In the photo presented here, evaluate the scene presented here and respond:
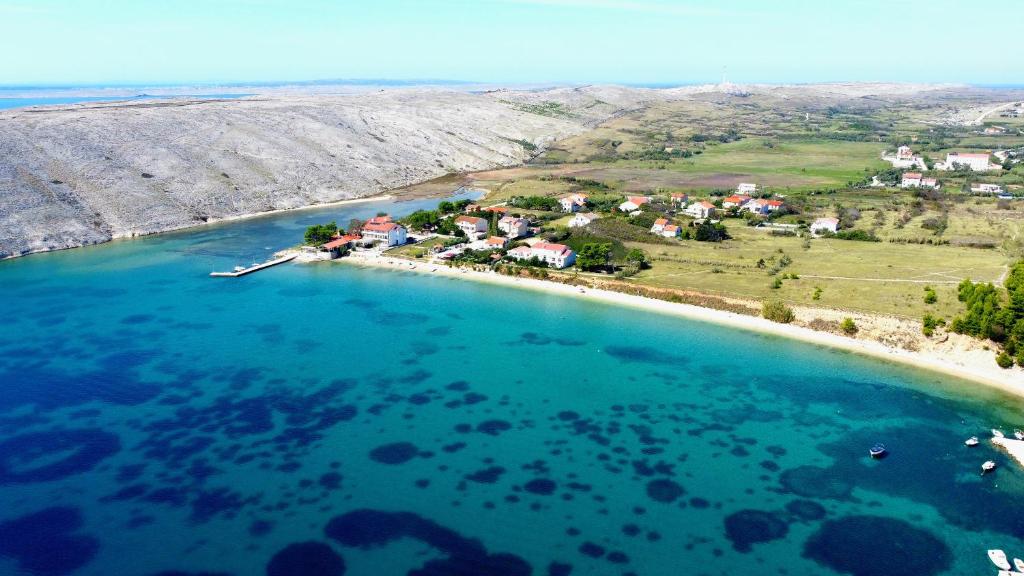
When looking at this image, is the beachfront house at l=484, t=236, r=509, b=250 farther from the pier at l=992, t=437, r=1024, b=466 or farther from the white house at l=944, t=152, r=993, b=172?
the white house at l=944, t=152, r=993, b=172

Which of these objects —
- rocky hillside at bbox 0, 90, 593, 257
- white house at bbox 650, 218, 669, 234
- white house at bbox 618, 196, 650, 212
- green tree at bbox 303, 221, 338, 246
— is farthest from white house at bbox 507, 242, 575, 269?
rocky hillside at bbox 0, 90, 593, 257

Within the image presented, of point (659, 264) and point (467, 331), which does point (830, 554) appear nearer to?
point (467, 331)

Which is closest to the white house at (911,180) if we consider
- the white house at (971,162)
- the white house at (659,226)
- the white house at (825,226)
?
the white house at (971,162)

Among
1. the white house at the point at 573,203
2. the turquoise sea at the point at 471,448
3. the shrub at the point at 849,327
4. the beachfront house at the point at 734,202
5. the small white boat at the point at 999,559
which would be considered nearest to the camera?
the small white boat at the point at 999,559

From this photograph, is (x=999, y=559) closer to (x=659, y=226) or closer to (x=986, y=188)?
(x=659, y=226)

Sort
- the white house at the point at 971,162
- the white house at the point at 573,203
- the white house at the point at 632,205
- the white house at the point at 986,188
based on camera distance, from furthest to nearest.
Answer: the white house at the point at 971,162, the white house at the point at 986,188, the white house at the point at 573,203, the white house at the point at 632,205

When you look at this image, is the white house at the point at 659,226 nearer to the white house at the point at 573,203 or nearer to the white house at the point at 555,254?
the white house at the point at 555,254

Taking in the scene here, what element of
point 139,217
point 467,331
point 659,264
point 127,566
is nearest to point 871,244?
point 659,264

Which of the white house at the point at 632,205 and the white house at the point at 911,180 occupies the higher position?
the white house at the point at 911,180
